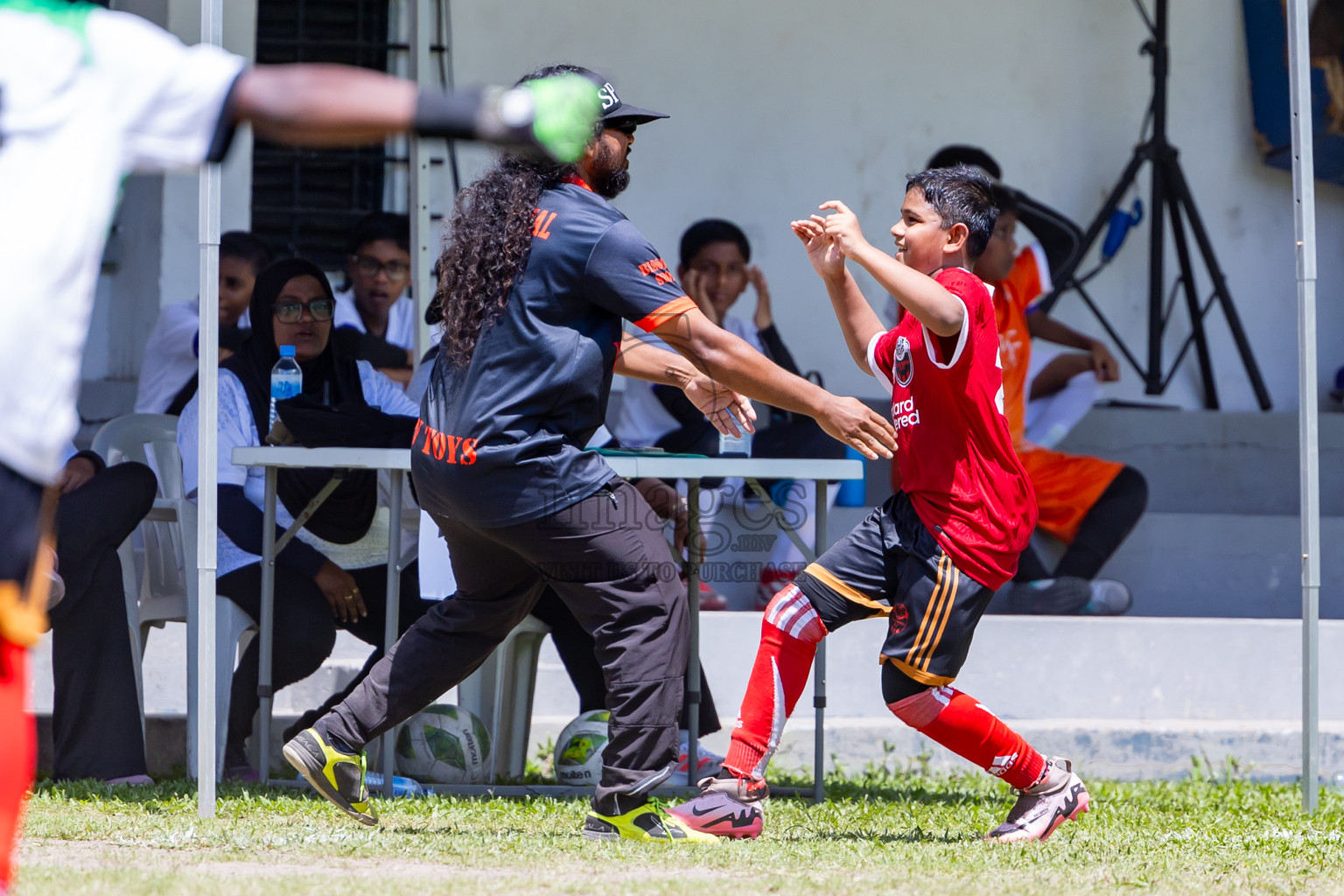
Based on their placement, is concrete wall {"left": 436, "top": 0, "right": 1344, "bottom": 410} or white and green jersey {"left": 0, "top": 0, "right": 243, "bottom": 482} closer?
white and green jersey {"left": 0, "top": 0, "right": 243, "bottom": 482}

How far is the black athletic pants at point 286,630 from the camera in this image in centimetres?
445

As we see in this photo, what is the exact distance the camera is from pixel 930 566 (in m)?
3.40

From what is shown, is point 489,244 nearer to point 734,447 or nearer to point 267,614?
point 734,447

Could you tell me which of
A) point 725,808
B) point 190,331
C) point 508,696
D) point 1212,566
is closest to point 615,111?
point 725,808

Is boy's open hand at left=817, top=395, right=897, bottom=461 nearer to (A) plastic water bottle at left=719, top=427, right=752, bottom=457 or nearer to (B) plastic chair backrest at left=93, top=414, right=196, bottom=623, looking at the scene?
(A) plastic water bottle at left=719, top=427, right=752, bottom=457

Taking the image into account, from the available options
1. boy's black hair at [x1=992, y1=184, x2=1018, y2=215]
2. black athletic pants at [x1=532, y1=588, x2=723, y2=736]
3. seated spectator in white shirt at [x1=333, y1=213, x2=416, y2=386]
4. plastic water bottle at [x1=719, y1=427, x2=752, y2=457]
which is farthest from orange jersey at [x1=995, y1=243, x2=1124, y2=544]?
seated spectator in white shirt at [x1=333, y1=213, x2=416, y2=386]

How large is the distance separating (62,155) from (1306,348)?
3215 mm

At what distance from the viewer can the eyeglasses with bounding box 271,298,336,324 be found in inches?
192

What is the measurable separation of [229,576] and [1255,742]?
3369 millimetres

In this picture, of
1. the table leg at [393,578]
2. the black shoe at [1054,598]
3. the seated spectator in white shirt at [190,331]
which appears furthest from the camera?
the black shoe at [1054,598]

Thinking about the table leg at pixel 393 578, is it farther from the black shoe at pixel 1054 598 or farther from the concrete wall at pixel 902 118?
the concrete wall at pixel 902 118

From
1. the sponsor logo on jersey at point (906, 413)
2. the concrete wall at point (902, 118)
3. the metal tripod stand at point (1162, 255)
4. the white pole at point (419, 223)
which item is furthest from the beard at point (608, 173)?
the metal tripod stand at point (1162, 255)

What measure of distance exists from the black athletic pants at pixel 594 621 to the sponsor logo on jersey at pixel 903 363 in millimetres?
670

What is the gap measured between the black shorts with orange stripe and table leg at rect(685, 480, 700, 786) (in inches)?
31.9
